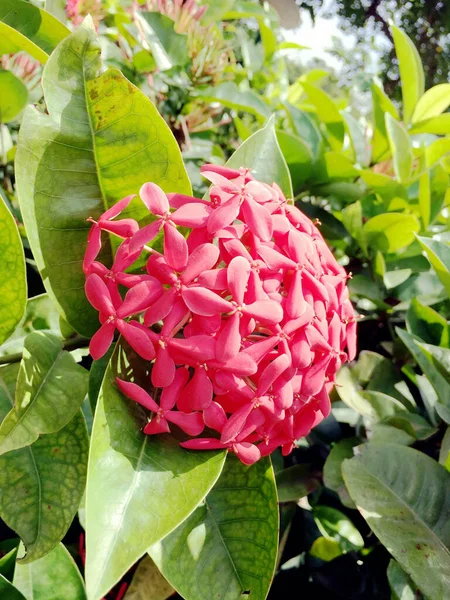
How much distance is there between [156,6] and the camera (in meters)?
1.43

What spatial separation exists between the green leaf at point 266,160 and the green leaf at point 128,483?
0.37 m

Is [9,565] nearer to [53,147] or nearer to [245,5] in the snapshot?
[53,147]

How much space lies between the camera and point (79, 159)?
2.22 ft

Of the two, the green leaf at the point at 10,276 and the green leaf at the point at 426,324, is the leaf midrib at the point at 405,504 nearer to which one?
the green leaf at the point at 426,324

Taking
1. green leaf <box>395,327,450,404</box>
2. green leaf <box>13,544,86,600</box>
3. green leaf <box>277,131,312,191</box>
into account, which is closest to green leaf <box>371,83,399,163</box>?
green leaf <box>277,131,312,191</box>

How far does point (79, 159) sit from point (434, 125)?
0.98 meters

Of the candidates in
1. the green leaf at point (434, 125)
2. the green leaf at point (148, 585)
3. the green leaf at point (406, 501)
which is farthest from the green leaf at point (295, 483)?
the green leaf at point (434, 125)

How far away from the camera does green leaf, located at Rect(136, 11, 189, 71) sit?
1230 mm

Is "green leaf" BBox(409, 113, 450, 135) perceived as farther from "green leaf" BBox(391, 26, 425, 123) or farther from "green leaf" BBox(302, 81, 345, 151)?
"green leaf" BBox(302, 81, 345, 151)

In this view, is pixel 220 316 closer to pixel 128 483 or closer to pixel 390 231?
pixel 128 483

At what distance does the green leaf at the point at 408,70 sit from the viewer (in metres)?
1.25

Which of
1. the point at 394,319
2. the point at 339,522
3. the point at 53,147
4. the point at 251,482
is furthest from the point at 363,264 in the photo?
the point at 53,147

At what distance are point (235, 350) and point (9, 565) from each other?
42cm

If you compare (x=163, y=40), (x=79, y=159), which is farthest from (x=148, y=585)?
(x=163, y=40)
